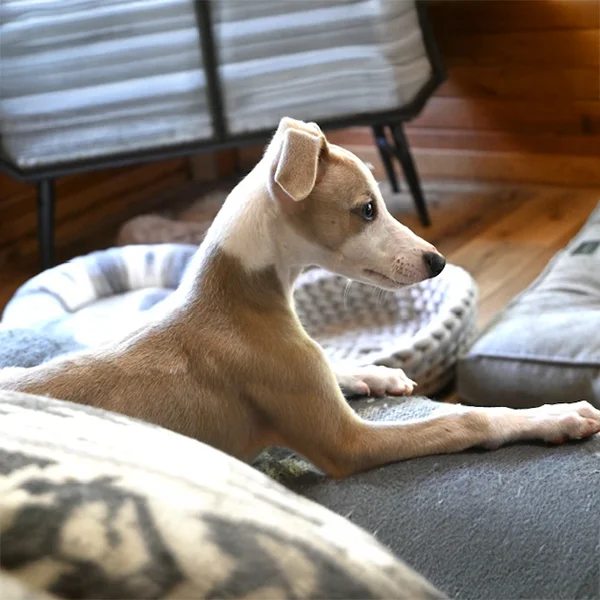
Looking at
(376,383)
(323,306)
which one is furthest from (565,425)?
(323,306)

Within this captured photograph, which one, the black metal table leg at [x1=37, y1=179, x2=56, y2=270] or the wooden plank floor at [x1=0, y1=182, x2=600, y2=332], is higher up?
the black metal table leg at [x1=37, y1=179, x2=56, y2=270]

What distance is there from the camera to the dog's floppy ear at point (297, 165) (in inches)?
43.0

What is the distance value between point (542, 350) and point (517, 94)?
64.0 inches

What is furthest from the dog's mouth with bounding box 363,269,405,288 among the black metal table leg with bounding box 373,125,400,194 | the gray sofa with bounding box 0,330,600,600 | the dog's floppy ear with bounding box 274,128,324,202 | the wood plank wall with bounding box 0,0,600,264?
the wood plank wall with bounding box 0,0,600,264

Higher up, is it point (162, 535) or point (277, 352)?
point (162, 535)

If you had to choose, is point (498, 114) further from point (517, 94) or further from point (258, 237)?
point (258, 237)

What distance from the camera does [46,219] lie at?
269 centimetres

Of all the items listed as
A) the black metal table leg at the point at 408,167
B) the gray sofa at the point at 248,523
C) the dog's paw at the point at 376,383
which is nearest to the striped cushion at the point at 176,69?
the black metal table leg at the point at 408,167

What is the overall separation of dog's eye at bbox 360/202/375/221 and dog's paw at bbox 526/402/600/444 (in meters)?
0.34

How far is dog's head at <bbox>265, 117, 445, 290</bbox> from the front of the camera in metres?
1.16

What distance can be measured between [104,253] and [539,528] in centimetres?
165

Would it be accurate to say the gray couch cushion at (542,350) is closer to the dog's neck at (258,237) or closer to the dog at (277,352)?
the dog at (277,352)

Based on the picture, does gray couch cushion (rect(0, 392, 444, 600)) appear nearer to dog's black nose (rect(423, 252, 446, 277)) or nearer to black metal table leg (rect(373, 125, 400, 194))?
dog's black nose (rect(423, 252, 446, 277))

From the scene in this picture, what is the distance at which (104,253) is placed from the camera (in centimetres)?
231
